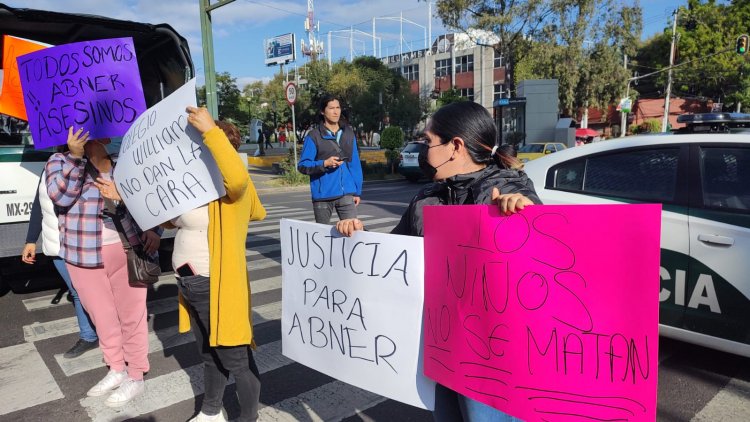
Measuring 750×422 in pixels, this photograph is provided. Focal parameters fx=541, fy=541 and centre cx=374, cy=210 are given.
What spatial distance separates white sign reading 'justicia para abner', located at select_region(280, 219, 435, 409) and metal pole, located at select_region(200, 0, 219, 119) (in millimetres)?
11469

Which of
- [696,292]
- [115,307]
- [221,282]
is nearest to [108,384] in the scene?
[115,307]

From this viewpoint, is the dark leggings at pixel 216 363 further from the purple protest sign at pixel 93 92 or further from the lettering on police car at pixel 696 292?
the lettering on police car at pixel 696 292

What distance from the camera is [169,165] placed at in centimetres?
252

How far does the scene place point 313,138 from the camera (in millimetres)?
5074

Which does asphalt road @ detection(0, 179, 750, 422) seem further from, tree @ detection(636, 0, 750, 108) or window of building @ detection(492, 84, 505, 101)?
window of building @ detection(492, 84, 505, 101)

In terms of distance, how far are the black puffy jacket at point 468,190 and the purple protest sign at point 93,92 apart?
80.7 inches

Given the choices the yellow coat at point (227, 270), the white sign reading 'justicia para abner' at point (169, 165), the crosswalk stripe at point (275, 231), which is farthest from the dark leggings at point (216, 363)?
the crosswalk stripe at point (275, 231)

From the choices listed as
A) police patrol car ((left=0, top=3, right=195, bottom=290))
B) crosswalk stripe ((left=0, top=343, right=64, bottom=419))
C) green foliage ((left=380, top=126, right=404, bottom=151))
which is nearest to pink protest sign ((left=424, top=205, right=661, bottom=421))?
crosswalk stripe ((left=0, top=343, right=64, bottom=419))

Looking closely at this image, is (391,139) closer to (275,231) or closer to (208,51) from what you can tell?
(208,51)

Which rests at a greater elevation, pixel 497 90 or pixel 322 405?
pixel 497 90

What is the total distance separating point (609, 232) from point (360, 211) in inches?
439

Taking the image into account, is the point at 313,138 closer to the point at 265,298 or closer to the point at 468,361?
the point at 265,298

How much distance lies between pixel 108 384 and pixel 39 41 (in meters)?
3.98

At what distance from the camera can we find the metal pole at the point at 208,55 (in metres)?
13.1
